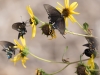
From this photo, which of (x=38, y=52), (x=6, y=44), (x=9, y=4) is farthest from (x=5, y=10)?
(x=6, y=44)

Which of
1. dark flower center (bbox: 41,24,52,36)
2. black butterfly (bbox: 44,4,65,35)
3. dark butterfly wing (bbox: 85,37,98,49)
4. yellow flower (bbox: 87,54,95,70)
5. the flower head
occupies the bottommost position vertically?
the flower head

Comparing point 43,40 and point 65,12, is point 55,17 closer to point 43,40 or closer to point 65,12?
point 65,12

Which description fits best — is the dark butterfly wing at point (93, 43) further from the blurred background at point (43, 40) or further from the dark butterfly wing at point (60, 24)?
the blurred background at point (43, 40)

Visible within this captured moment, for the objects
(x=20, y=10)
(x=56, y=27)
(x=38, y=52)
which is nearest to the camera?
(x=56, y=27)

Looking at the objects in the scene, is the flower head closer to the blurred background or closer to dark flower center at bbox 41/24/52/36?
dark flower center at bbox 41/24/52/36

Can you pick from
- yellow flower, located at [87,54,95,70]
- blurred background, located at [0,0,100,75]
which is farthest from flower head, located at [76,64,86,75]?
blurred background, located at [0,0,100,75]

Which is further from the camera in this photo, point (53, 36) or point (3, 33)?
point (3, 33)

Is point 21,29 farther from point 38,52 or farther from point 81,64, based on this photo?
point 38,52

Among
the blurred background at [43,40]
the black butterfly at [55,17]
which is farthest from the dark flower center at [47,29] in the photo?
the blurred background at [43,40]
